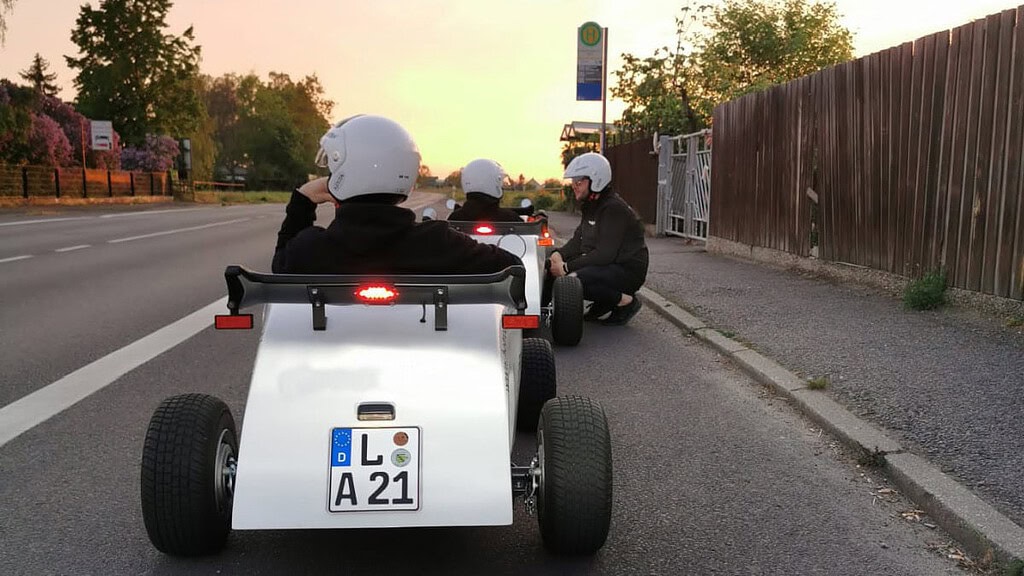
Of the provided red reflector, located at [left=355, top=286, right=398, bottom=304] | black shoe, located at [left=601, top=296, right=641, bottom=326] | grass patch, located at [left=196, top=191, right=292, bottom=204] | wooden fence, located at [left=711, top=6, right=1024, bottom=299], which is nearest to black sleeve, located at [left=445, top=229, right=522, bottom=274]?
A: red reflector, located at [left=355, top=286, right=398, bottom=304]

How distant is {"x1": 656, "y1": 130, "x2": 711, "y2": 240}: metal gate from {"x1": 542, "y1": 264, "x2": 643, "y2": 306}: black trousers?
8564 millimetres

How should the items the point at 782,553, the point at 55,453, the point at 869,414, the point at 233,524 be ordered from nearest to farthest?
the point at 233,524
the point at 782,553
the point at 55,453
the point at 869,414

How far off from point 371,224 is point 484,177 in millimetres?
4106

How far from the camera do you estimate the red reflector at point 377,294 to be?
292 centimetres

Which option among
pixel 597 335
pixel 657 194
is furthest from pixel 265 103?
pixel 597 335

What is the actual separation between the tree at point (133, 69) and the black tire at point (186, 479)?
6382cm

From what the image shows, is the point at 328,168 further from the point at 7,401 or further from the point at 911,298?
the point at 911,298

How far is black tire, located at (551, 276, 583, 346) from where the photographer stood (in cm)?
702

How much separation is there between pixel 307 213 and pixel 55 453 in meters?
1.88

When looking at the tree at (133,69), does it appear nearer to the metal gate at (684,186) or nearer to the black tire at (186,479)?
the metal gate at (684,186)

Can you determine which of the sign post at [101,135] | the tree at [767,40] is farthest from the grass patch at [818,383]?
the sign post at [101,135]

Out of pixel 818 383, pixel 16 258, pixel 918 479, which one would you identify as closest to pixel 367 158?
pixel 918 479

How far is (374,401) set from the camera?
2.76 metres

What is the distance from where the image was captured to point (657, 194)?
2006cm
